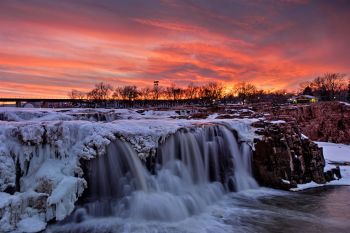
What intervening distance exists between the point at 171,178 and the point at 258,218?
3952 millimetres

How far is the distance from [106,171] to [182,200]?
3.25 metres

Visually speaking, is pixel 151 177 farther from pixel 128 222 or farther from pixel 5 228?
pixel 5 228

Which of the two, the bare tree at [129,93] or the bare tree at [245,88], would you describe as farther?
the bare tree at [245,88]

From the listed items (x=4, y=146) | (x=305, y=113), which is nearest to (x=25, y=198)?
(x=4, y=146)

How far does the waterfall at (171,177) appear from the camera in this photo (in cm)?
1180

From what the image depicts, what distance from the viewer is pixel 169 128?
15.5 meters

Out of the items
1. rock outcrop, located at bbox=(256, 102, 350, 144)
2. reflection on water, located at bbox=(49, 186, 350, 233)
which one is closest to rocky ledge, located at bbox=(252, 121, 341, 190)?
reflection on water, located at bbox=(49, 186, 350, 233)

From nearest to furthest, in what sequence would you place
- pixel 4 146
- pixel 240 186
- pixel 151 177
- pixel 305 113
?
pixel 4 146 → pixel 151 177 → pixel 240 186 → pixel 305 113

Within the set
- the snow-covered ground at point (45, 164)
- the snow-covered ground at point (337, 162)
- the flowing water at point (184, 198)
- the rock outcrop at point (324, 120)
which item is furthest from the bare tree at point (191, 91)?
the snow-covered ground at point (45, 164)

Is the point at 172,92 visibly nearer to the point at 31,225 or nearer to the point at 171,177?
the point at 171,177

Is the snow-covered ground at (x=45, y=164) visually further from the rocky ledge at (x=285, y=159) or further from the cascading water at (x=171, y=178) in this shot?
the rocky ledge at (x=285, y=159)

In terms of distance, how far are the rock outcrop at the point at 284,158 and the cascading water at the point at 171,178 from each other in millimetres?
873

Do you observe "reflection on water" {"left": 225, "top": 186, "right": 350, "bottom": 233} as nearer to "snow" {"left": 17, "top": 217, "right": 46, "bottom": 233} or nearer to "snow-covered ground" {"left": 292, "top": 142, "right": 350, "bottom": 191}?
"snow-covered ground" {"left": 292, "top": 142, "right": 350, "bottom": 191}

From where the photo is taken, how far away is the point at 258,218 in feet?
40.1
